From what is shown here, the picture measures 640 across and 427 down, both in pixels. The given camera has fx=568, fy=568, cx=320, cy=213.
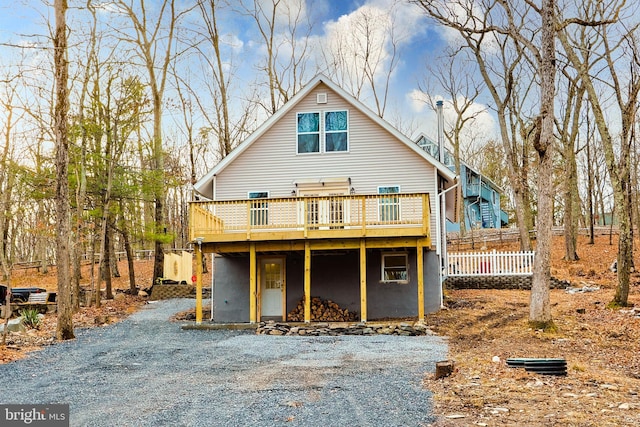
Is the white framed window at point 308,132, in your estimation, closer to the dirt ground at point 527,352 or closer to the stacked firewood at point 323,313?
the stacked firewood at point 323,313

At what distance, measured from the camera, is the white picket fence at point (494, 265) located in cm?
2383

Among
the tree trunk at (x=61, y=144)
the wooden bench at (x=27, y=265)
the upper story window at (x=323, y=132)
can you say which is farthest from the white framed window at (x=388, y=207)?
the wooden bench at (x=27, y=265)

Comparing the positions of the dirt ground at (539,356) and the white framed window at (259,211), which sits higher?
the white framed window at (259,211)

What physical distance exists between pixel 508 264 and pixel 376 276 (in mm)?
8471

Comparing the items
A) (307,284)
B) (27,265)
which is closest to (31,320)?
(307,284)

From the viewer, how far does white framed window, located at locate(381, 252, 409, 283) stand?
1800cm

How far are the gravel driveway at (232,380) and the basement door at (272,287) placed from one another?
13.4 ft

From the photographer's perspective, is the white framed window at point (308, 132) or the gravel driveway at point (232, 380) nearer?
the gravel driveway at point (232, 380)

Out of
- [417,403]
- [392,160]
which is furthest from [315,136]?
[417,403]

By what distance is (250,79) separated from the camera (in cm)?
3216

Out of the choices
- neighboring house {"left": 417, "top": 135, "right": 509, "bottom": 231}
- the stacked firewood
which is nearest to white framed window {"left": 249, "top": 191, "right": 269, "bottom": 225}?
the stacked firewood

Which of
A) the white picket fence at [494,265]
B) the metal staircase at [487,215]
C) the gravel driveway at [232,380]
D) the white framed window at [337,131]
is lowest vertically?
the gravel driveway at [232,380]

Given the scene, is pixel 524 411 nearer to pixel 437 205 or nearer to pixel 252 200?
pixel 252 200

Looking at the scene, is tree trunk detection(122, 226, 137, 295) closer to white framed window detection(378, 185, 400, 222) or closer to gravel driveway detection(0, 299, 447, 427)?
gravel driveway detection(0, 299, 447, 427)
